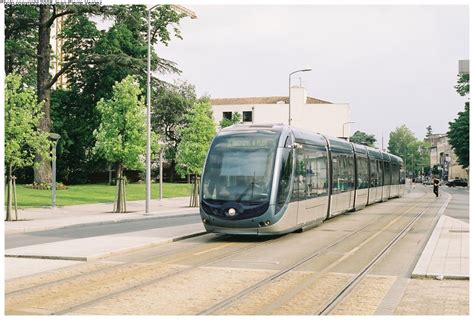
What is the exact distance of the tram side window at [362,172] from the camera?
31969 millimetres

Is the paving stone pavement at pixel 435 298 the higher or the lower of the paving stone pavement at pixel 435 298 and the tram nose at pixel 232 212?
the lower

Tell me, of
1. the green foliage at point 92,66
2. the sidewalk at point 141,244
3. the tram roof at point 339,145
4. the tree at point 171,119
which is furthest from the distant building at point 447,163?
the sidewalk at point 141,244

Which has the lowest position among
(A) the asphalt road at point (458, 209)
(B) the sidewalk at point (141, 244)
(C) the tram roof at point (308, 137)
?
(B) the sidewalk at point (141, 244)

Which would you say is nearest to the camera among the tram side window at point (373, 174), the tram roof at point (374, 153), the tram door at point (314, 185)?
the tram door at point (314, 185)

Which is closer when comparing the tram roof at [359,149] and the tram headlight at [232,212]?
the tram headlight at [232,212]

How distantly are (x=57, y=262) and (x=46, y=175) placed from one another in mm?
35529

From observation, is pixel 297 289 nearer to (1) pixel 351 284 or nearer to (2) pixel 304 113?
(1) pixel 351 284

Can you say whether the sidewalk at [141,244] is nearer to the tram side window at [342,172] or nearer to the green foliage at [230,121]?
the tram side window at [342,172]

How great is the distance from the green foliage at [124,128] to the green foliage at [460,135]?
6282cm

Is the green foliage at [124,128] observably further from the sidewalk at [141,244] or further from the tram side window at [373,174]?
the tram side window at [373,174]

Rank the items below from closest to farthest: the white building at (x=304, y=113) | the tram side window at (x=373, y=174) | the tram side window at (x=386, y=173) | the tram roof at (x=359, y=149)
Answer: the tram roof at (x=359, y=149) < the tram side window at (x=373, y=174) < the tram side window at (x=386, y=173) < the white building at (x=304, y=113)

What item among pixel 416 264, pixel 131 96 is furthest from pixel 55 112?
pixel 416 264

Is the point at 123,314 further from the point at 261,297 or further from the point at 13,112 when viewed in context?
the point at 13,112

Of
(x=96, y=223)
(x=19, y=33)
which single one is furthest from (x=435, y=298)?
(x=19, y=33)
